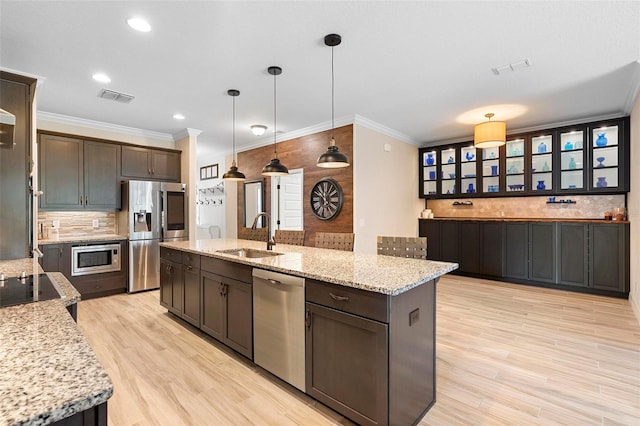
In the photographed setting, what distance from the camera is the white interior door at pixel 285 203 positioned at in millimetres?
6152

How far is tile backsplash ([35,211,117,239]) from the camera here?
4699 mm

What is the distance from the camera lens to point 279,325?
2273mm

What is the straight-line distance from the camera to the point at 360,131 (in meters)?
4.93

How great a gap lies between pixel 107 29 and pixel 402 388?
3282 millimetres

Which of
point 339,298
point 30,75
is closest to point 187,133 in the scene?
point 30,75

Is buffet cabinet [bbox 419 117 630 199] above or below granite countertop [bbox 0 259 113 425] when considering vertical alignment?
above

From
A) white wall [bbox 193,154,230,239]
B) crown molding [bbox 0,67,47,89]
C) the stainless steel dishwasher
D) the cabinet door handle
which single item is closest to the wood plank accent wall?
white wall [bbox 193,154,230,239]

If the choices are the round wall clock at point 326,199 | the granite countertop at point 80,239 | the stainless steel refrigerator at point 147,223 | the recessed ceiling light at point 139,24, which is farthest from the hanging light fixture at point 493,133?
the granite countertop at point 80,239

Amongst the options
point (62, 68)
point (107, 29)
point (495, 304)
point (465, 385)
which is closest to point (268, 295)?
point (465, 385)

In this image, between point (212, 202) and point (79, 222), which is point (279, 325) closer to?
point (79, 222)

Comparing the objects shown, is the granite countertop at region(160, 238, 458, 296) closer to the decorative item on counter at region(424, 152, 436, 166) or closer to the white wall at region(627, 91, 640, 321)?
the white wall at region(627, 91, 640, 321)

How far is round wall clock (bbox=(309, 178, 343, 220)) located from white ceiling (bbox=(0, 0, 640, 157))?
43.5 inches

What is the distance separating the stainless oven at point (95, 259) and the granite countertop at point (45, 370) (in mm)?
3771

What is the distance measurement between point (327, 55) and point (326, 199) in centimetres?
258
